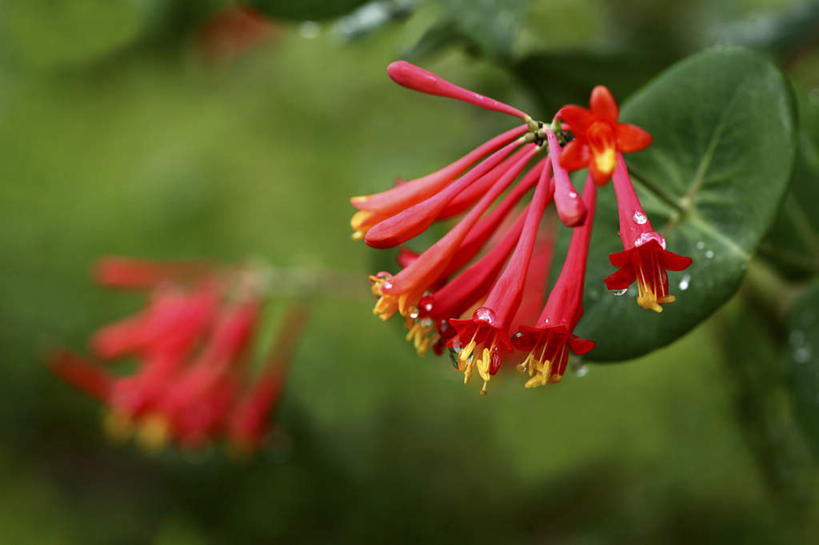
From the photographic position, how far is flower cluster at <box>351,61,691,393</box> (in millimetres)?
445

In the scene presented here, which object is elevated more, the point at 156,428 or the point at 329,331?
the point at 156,428

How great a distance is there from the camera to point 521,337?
50 cm

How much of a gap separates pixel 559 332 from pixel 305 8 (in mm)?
454

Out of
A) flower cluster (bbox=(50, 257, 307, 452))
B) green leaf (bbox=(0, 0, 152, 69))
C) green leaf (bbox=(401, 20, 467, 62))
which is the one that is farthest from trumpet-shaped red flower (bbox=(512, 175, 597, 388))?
green leaf (bbox=(0, 0, 152, 69))

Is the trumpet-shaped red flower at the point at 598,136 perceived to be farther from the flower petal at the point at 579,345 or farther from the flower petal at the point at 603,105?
the flower petal at the point at 579,345

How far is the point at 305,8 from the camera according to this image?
30.1 inches

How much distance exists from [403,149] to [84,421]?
1204mm

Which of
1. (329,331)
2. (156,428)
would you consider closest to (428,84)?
(156,428)

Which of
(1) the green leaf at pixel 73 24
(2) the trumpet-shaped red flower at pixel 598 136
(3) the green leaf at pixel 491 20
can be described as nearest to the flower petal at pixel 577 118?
(2) the trumpet-shaped red flower at pixel 598 136

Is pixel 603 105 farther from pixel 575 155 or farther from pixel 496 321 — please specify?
pixel 496 321

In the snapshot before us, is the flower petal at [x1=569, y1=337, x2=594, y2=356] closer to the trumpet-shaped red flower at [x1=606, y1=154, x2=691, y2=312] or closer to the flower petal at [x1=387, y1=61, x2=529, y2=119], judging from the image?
the trumpet-shaped red flower at [x1=606, y1=154, x2=691, y2=312]

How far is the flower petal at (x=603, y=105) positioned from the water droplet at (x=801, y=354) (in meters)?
0.40

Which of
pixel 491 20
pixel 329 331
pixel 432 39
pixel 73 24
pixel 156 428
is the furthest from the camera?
pixel 329 331

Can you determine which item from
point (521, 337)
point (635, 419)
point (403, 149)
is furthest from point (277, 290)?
point (521, 337)
